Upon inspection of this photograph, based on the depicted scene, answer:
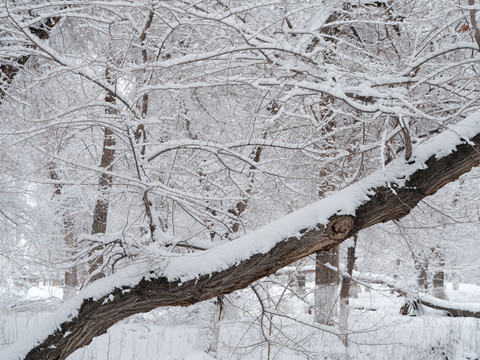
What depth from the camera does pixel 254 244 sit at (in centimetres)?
346

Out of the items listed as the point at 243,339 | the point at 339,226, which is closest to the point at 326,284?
the point at 243,339

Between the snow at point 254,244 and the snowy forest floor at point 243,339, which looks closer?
the snow at point 254,244

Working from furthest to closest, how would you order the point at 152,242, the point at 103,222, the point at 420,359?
1. the point at 103,222
2. the point at 420,359
3. the point at 152,242

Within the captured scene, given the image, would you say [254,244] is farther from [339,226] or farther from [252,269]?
[339,226]

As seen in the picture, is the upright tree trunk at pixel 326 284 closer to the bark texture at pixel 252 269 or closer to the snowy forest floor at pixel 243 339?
the snowy forest floor at pixel 243 339

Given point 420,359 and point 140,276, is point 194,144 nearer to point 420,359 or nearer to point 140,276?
point 140,276

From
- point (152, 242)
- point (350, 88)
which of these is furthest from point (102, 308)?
point (350, 88)

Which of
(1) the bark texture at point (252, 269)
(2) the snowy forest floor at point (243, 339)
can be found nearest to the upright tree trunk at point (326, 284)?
(2) the snowy forest floor at point (243, 339)

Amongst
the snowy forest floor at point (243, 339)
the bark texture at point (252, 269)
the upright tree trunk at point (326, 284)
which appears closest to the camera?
the bark texture at point (252, 269)

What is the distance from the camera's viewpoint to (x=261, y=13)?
20.5 feet

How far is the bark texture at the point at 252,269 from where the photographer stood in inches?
134

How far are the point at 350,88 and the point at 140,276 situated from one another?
86.0 inches

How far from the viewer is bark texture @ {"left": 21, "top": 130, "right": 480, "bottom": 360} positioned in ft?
11.2

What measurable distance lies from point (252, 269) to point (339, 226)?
0.76m
